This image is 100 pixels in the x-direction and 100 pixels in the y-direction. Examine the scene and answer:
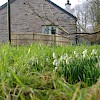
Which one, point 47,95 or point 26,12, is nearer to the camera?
point 47,95

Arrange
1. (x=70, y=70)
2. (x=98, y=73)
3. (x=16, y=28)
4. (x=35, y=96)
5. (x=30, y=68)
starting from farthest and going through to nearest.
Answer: (x=16, y=28) < (x=30, y=68) < (x=70, y=70) < (x=98, y=73) < (x=35, y=96)

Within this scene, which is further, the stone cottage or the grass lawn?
the stone cottage

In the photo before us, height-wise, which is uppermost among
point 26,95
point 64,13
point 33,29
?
point 64,13

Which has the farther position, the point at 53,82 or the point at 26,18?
the point at 26,18

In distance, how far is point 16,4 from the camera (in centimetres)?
2233

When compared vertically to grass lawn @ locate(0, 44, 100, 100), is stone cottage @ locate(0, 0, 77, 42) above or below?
above

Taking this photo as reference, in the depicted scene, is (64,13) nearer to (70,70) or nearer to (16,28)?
(16,28)

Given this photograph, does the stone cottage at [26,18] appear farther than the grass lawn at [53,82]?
Yes

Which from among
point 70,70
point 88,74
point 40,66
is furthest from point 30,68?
point 88,74

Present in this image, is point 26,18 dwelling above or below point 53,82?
above

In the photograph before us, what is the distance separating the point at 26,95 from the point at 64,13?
21623mm

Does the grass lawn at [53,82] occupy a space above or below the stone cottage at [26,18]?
below

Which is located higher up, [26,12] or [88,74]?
[26,12]

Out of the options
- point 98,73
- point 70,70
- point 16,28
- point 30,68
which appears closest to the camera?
point 98,73
